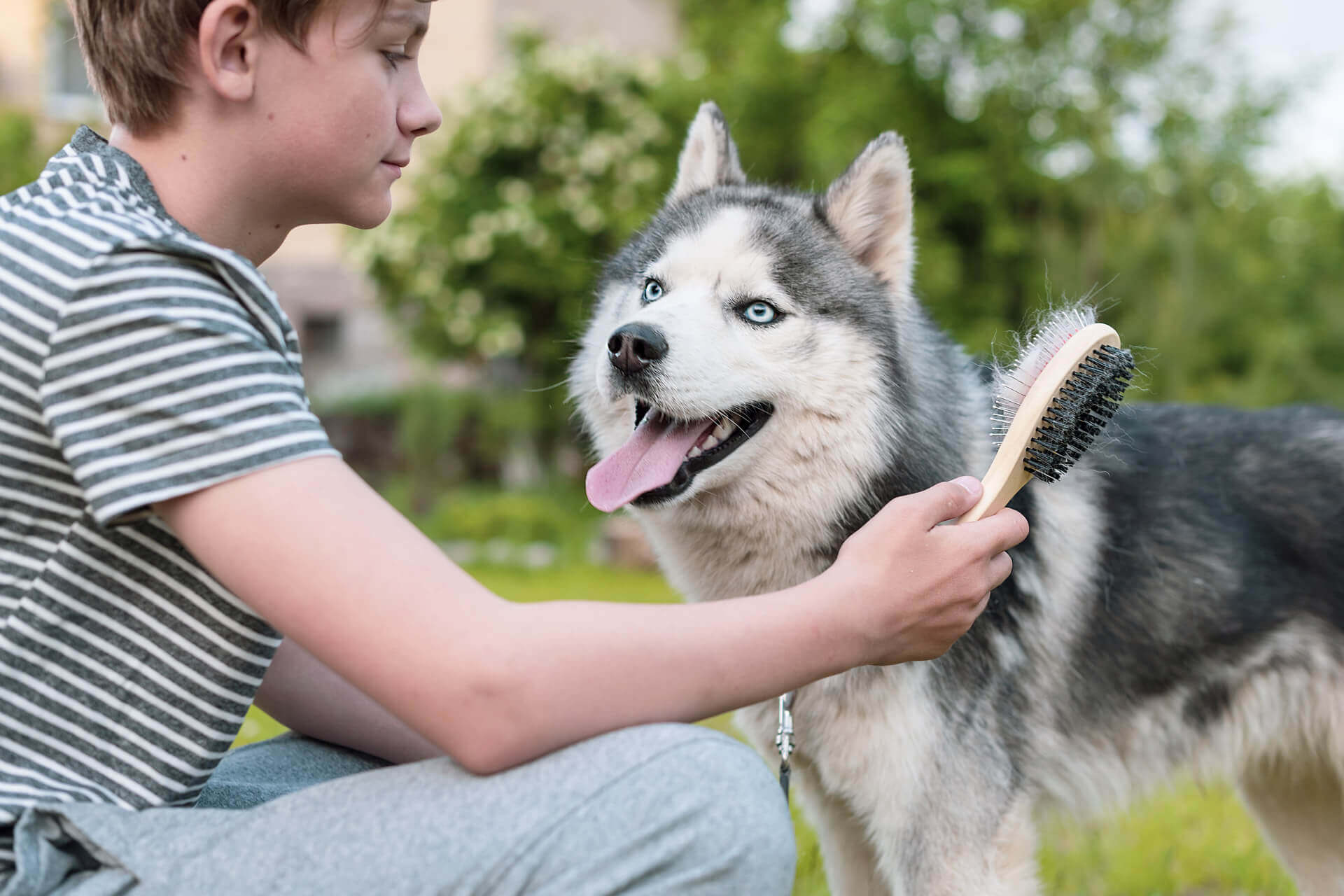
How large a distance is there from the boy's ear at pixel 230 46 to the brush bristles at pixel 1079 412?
1126 millimetres

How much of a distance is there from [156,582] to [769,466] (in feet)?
3.69

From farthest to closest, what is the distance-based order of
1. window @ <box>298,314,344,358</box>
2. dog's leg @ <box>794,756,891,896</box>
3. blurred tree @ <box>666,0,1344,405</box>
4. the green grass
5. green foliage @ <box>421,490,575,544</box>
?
window @ <box>298,314,344,358</box> → green foliage @ <box>421,490,575,544</box> → blurred tree @ <box>666,0,1344,405</box> → the green grass → dog's leg @ <box>794,756,891,896</box>

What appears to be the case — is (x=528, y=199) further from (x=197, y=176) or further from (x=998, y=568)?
(x=998, y=568)

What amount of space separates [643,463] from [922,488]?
1.77ft

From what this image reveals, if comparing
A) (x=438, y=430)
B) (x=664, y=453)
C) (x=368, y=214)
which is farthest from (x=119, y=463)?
(x=438, y=430)

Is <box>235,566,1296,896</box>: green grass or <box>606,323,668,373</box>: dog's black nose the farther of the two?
<box>235,566,1296,896</box>: green grass

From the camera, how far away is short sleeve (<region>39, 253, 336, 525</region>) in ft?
3.52

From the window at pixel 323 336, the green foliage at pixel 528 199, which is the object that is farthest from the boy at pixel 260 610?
the window at pixel 323 336

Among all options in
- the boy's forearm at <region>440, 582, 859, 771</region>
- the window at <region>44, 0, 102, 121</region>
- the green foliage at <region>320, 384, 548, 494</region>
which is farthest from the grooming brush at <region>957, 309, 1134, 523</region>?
the window at <region>44, 0, 102, 121</region>

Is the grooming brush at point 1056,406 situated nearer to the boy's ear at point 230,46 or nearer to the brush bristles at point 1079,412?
the brush bristles at point 1079,412

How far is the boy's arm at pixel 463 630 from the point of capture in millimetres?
1080

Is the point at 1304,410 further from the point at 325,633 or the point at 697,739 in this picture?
the point at 325,633

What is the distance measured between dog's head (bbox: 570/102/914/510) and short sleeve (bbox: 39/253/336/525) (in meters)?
0.89

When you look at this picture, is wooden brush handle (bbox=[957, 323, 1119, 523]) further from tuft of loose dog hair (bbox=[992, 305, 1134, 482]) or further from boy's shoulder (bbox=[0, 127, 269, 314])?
boy's shoulder (bbox=[0, 127, 269, 314])
